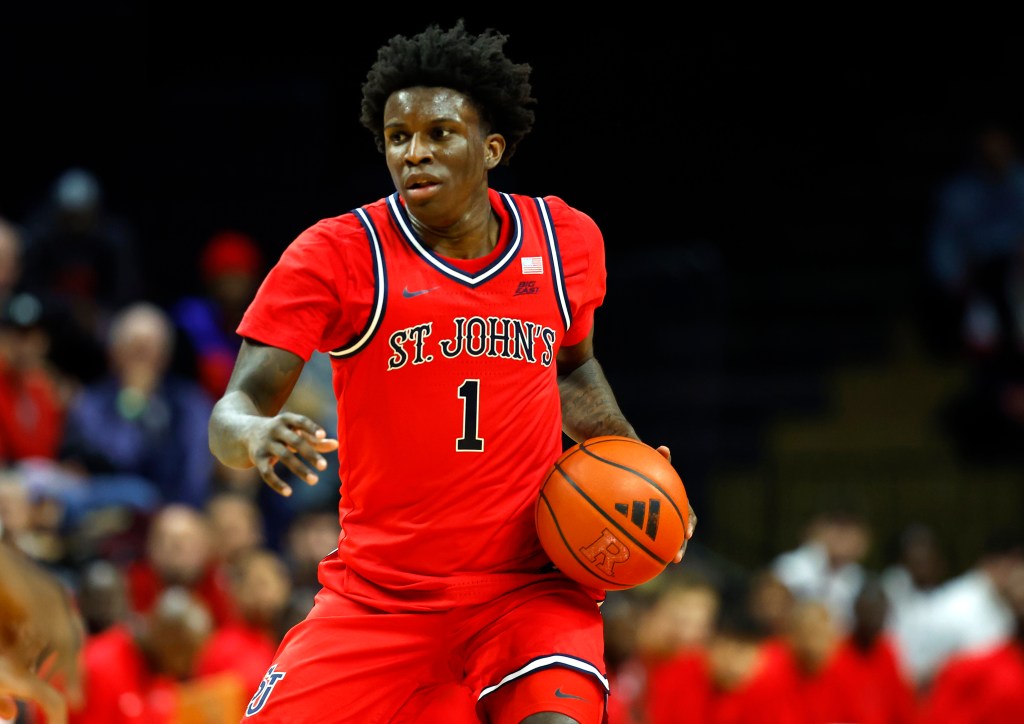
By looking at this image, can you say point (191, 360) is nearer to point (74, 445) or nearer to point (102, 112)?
point (74, 445)

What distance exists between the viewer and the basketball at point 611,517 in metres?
4.31

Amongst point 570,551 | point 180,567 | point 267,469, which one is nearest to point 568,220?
point 570,551

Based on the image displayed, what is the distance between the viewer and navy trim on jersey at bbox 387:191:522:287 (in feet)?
14.7

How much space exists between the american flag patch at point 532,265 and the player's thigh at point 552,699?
1.11 metres

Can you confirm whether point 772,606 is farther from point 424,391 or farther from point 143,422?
point 424,391

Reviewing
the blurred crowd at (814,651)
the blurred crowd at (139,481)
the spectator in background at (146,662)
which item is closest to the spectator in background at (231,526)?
the blurred crowd at (139,481)

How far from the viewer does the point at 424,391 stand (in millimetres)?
4406

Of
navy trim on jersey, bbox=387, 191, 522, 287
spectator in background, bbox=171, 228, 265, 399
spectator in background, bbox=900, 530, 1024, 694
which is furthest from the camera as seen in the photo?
spectator in background, bbox=900, 530, 1024, 694

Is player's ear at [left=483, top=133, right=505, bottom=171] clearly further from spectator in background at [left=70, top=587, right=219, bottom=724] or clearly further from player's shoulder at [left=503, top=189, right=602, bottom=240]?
spectator in background at [left=70, top=587, right=219, bottom=724]

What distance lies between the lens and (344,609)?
175 inches

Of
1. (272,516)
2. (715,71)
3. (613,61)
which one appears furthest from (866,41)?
(272,516)

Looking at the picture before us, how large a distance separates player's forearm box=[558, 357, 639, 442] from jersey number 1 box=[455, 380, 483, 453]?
0.52m

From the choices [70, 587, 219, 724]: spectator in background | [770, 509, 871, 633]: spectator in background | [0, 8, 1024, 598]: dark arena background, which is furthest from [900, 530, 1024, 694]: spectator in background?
[70, 587, 219, 724]: spectator in background

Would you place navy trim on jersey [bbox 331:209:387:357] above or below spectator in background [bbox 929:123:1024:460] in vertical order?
above
